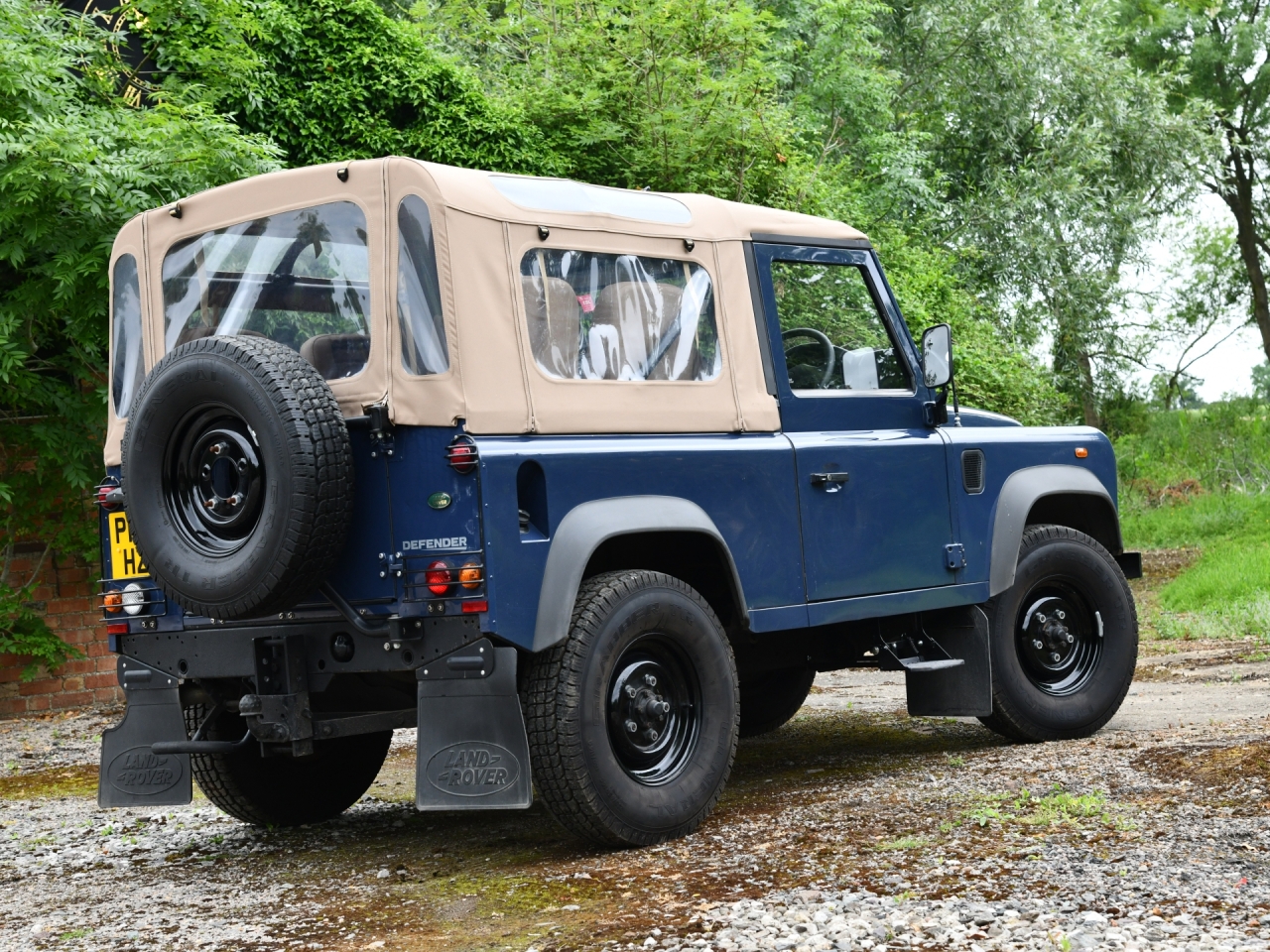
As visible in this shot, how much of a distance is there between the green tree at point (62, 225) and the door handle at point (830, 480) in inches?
195

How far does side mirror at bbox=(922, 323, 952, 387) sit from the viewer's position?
22.0ft

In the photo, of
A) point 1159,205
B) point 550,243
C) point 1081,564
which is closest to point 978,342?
point 1159,205

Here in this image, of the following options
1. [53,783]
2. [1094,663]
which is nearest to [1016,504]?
[1094,663]

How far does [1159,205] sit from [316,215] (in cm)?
2054

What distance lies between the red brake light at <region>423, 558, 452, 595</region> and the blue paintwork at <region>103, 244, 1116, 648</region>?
0.04 meters

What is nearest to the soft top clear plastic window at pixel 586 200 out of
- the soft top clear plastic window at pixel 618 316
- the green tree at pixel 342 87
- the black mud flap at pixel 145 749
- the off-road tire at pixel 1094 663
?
the soft top clear plastic window at pixel 618 316

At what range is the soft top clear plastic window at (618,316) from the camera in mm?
5281

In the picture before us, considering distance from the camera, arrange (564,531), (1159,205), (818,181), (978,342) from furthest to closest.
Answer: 1. (1159,205)
2. (978,342)
3. (818,181)
4. (564,531)

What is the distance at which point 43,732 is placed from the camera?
9.55m

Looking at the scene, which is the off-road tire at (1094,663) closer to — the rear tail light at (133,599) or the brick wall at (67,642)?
the rear tail light at (133,599)

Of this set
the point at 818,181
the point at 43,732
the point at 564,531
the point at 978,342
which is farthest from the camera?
the point at 978,342

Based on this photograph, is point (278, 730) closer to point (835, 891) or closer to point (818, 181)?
point (835, 891)

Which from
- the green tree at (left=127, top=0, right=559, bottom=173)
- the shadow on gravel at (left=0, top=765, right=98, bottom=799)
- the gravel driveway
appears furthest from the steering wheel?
the green tree at (left=127, top=0, right=559, bottom=173)

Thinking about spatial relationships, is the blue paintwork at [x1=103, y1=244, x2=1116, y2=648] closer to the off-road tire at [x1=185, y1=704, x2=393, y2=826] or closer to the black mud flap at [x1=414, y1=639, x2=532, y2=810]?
the black mud flap at [x1=414, y1=639, x2=532, y2=810]
